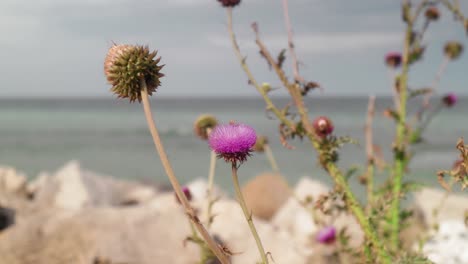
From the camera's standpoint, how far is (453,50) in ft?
16.7

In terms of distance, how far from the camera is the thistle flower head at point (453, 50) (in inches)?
200

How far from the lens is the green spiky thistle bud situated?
154cm

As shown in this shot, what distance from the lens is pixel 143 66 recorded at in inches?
60.7

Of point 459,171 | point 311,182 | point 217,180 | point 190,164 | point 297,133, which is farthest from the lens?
point 190,164

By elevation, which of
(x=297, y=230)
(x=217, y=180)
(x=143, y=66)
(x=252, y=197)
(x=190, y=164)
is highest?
(x=190, y=164)

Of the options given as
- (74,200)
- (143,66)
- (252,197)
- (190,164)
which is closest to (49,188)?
(74,200)

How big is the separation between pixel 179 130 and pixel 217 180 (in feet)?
83.0

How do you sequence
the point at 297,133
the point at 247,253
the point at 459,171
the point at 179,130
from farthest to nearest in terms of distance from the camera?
the point at 179,130, the point at 247,253, the point at 297,133, the point at 459,171

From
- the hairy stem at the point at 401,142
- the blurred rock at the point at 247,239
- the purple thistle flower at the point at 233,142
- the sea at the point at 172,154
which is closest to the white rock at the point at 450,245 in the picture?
the hairy stem at the point at 401,142

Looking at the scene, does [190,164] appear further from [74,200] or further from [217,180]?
[74,200]

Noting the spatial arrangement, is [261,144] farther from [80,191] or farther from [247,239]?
[80,191]

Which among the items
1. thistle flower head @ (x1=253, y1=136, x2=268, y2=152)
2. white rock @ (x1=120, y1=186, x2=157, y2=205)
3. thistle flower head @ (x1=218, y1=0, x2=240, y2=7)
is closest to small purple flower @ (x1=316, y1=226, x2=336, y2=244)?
thistle flower head @ (x1=253, y1=136, x2=268, y2=152)

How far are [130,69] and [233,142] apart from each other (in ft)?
1.19

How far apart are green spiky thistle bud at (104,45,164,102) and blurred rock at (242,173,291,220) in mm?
8303
